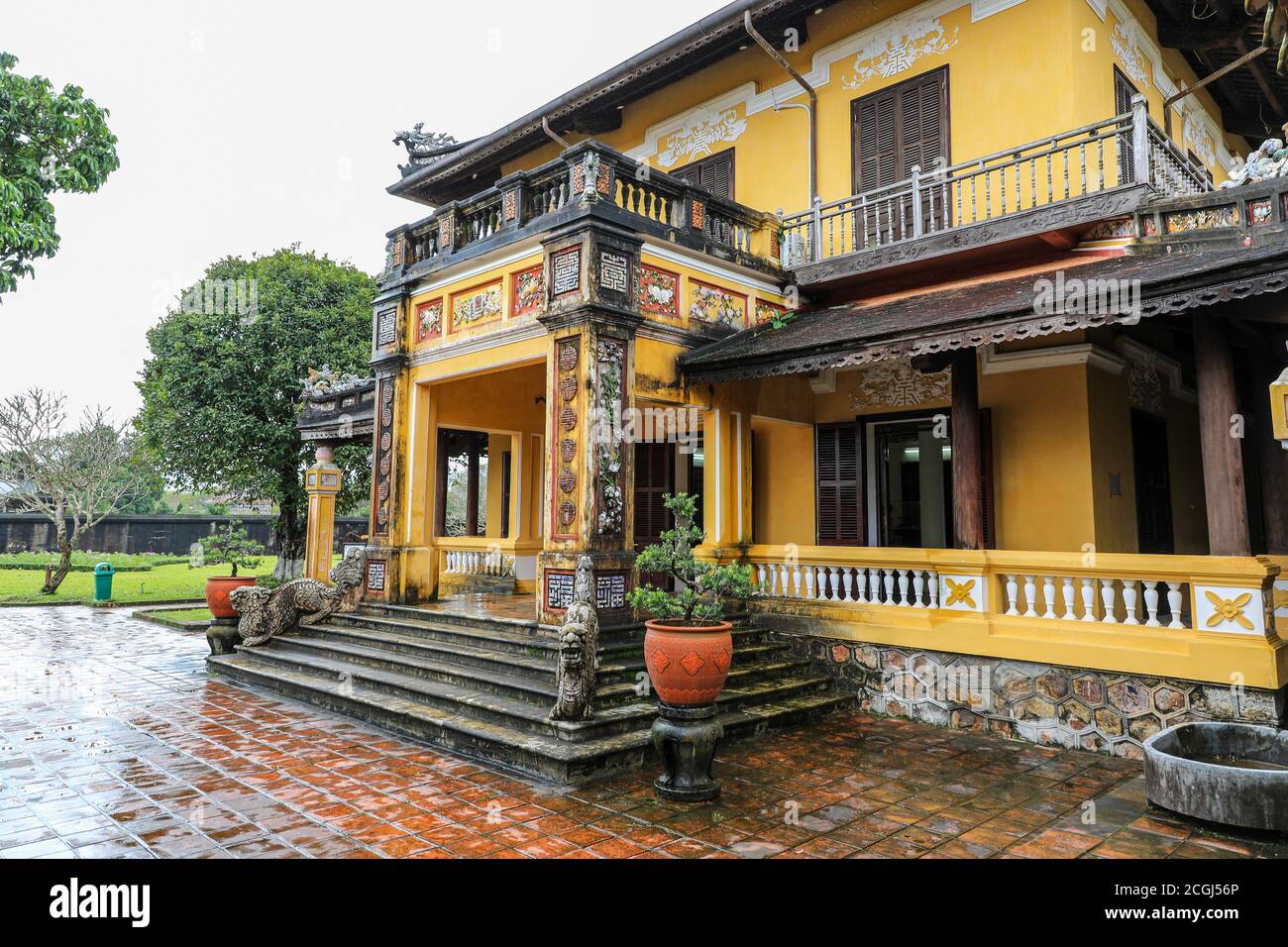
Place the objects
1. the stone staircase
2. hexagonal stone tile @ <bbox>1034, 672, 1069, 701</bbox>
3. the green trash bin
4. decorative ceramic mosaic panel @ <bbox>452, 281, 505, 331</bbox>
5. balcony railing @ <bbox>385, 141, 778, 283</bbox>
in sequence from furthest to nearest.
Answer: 1. the green trash bin
2. decorative ceramic mosaic panel @ <bbox>452, 281, 505, 331</bbox>
3. balcony railing @ <bbox>385, 141, 778, 283</bbox>
4. hexagonal stone tile @ <bbox>1034, 672, 1069, 701</bbox>
5. the stone staircase

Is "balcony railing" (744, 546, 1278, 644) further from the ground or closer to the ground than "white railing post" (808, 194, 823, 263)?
closer to the ground

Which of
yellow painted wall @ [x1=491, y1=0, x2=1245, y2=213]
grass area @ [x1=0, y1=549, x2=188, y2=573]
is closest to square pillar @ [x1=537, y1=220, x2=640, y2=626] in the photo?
yellow painted wall @ [x1=491, y1=0, x2=1245, y2=213]

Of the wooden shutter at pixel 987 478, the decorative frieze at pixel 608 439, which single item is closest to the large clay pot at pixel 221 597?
the decorative frieze at pixel 608 439

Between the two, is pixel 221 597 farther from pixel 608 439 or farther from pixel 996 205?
pixel 996 205

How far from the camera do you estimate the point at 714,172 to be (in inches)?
447

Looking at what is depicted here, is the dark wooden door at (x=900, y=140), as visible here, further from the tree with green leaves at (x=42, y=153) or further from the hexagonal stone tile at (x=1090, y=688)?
the tree with green leaves at (x=42, y=153)

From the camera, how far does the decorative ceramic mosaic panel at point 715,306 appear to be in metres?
8.55

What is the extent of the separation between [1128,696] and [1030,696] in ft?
2.38

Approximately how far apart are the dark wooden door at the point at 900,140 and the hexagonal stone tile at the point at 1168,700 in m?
5.36

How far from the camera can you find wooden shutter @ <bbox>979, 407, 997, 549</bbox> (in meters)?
8.64

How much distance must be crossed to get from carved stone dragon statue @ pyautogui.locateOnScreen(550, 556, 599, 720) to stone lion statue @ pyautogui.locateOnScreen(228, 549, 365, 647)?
488 centimetres

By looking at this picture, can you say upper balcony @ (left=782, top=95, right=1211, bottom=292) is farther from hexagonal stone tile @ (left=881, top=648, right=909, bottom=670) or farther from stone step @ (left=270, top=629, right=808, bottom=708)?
stone step @ (left=270, top=629, right=808, bottom=708)

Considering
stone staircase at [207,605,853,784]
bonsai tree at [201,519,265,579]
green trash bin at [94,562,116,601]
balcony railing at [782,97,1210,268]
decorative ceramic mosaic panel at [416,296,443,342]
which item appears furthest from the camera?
green trash bin at [94,562,116,601]

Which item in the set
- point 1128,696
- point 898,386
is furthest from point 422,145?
point 1128,696
